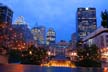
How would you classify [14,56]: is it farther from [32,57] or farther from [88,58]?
[88,58]

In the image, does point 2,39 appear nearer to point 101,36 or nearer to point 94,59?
point 94,59

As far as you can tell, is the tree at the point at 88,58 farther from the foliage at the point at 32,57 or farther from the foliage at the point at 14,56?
the foliage at the point at 14,56

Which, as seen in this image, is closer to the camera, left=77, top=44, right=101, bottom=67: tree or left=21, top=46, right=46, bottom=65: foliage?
left=77, top=44, right=101, bottom=67: tree

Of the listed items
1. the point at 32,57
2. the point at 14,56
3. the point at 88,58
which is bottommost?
the point at 88,58

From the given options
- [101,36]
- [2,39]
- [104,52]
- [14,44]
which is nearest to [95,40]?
[101,36]

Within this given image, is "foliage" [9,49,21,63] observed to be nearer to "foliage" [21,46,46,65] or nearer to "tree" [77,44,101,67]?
"foliage" [21,46,46,65]

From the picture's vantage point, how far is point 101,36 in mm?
163750

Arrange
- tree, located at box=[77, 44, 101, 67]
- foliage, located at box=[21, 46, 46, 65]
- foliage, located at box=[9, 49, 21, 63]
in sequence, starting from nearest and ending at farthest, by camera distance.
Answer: tree, located at box=[77, 44, 101, 67]
foliage, located at box=[21, 46, 46, 65]
foliage, located at box=[9, 49, 21, 63]

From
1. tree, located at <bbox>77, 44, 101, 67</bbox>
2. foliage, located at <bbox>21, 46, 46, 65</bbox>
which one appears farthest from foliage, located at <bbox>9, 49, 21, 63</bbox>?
tree, located at <bbox>77, 44, 101, 67</bbox>

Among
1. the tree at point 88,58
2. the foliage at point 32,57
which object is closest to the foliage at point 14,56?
the foliage at point 32,57

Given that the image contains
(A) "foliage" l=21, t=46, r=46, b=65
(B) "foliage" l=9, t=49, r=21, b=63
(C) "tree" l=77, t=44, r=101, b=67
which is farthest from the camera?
(B) "foliage" l=9, t=49, r=21, b=63

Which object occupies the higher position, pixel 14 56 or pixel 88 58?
pixel 14 56

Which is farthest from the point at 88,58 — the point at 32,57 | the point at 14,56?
the point at 14,56

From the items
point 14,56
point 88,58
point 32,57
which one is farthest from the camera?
point 14,56
